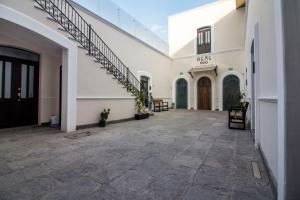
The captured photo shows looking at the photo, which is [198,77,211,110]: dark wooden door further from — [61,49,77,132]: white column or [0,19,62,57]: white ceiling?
[0,19,62,57]: white ceiling

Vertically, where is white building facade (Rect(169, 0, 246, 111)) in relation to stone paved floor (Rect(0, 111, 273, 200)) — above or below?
above

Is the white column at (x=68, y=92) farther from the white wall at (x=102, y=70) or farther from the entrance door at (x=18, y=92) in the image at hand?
the entrance door at (x=18, y=92)

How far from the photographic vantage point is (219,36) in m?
11.5

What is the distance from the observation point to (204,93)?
1197 cm

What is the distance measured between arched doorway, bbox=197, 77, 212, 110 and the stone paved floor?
332 inches

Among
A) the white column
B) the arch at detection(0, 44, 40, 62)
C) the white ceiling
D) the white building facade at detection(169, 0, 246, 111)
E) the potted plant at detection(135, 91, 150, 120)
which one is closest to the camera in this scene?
the white ceiling

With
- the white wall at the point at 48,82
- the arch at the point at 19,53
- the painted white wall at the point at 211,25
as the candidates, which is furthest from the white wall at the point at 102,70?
the painted white wall at the point at 211,25

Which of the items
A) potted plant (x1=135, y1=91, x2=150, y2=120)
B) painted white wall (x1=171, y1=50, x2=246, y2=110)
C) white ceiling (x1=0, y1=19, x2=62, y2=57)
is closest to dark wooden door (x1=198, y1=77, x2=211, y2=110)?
painted white wall (x1=171, y1=50, x2=246, y2=110)

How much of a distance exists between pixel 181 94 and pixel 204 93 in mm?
1723

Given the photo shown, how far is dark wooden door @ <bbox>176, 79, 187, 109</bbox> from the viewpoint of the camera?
12703 mm

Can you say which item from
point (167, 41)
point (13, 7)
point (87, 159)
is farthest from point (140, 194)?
point (167, 41)

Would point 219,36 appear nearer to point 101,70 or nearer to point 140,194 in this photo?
point 101,70

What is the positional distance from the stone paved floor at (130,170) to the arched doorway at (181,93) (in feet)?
29.7

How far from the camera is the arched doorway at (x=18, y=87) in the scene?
490 centimetres
